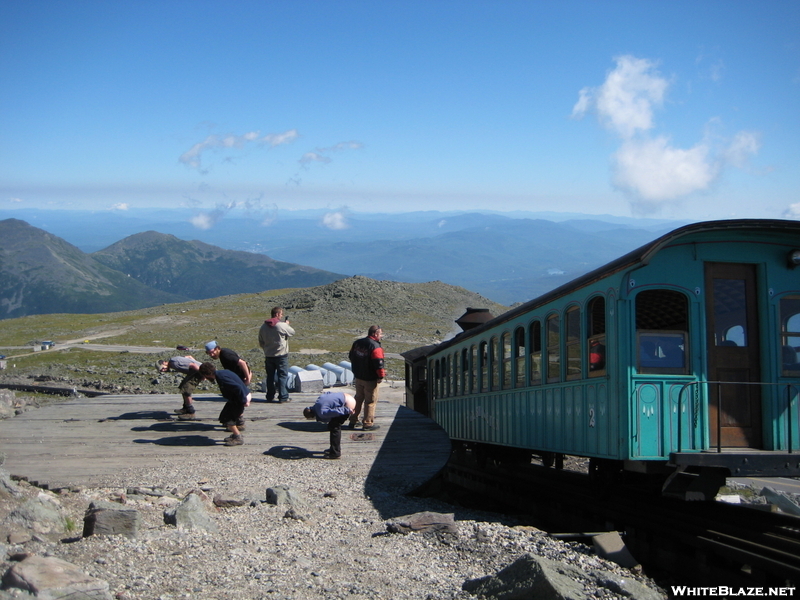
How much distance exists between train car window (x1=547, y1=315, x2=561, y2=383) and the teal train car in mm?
486

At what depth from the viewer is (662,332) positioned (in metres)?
8.80

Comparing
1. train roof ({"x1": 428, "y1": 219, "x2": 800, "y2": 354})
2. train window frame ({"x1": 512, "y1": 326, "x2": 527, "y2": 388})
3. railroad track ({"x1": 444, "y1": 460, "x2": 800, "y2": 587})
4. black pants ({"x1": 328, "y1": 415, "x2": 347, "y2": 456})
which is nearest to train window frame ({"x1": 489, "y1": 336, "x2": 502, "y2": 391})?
train window frame ({"x1": 512, "y1": 326, "x2": 527, "y2": 388})

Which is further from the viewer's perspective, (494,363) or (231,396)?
(494,363)

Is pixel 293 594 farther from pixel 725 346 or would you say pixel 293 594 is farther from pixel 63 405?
pixel 63 405

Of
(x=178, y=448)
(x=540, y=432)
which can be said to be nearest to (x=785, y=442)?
(x=540, y=432)

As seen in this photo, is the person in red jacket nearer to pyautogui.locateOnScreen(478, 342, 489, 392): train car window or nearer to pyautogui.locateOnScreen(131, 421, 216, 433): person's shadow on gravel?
pyautogui.locateOnScreen(478, 342, 489, 392): train car window

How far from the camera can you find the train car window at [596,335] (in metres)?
9.16

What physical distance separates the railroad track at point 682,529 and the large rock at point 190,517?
4.70 meters

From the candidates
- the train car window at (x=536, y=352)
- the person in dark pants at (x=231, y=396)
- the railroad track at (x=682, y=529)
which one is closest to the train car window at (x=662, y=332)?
the railroad track at (x=682, y=529)

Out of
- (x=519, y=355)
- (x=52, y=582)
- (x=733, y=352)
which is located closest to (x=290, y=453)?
(x=519, y=355)

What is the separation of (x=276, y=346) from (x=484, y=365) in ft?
14.5

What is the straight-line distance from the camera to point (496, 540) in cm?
839

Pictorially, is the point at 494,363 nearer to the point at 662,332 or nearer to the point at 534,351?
the point at 534,351

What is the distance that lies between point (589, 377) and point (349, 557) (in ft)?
12.3
